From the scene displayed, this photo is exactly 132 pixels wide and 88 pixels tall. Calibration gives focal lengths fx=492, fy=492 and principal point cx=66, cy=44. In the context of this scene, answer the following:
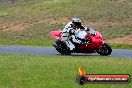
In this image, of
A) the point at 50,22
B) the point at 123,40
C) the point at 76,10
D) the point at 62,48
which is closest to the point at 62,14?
the point at 76,10

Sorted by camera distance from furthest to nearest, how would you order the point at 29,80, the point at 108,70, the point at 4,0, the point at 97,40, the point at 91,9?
the point at 4,0 < the point at 91,9 < the point at 97,40 < the point at 108,70 < the point at 29,80

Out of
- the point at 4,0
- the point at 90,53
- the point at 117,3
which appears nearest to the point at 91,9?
the point at 117,3

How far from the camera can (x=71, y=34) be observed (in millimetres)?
23547

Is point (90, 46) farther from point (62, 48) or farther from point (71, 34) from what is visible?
point (62, 48)

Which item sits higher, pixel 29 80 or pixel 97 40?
pixel 29 80

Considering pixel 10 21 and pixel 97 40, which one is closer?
pixel 97 40

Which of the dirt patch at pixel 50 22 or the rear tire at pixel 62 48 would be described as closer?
the rear tire at pixel 62 48

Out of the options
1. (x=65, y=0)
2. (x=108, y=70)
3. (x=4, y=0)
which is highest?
(x=108, y=70)

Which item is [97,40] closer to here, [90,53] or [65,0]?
[90,53]

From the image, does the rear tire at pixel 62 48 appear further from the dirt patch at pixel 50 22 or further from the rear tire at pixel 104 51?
the dirt patch at pixel 50 22

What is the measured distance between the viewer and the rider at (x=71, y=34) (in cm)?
2339

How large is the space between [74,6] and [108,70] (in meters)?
44.9

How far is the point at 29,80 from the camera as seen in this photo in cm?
1271

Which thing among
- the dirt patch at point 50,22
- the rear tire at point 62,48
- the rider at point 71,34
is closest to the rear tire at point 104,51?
the rider at point 71,34
